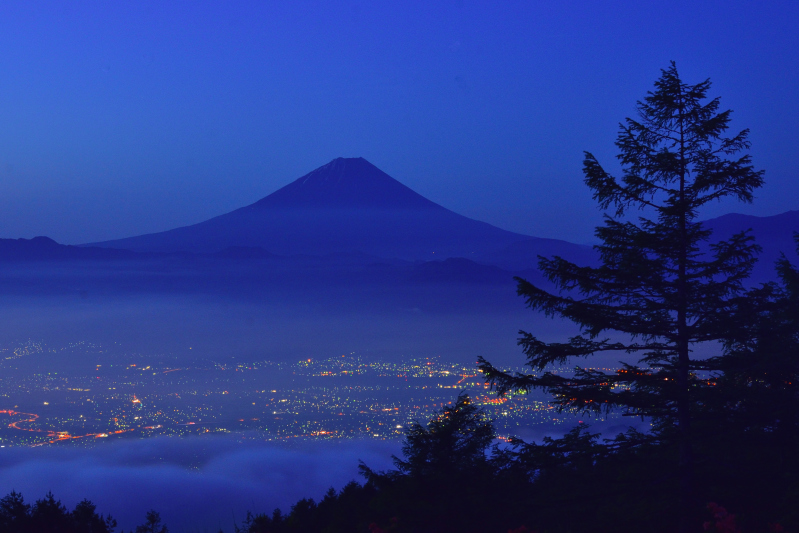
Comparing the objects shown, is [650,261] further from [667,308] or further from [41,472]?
[41,472]

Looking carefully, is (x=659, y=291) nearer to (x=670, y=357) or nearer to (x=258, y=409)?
(x=670, y=357)

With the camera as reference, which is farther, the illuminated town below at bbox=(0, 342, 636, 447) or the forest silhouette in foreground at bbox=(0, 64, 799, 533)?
the illuminated town below at bbox=(0, 342, 636, 447)

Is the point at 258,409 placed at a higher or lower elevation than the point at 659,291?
lower

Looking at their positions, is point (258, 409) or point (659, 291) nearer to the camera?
point (659, 291)

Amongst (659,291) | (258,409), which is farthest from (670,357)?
(258,409)

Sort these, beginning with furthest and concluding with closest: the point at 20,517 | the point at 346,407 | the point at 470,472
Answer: the point at 346,407
the point at 20,517
the point at 470,472

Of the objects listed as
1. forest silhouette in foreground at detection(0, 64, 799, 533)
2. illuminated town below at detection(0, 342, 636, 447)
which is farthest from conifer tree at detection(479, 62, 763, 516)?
illuminated town below at detection(0, 342, 636, 447)

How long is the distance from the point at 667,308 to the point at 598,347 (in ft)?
3.84

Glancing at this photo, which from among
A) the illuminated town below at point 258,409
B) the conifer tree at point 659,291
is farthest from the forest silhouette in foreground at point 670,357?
the illuminated town below at point 258,409

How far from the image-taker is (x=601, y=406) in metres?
9.47

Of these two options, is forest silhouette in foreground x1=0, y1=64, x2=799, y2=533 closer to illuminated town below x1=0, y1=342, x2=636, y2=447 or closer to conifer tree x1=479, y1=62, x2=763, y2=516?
conifer tree x1=479, y1=62, x2=763, y2=516

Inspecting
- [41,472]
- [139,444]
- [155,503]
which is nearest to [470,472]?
[155,503]

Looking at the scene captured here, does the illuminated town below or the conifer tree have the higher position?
the conifer tree

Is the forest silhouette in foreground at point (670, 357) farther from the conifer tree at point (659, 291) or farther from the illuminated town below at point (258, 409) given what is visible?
the illuminated town below at point (258, 409)
